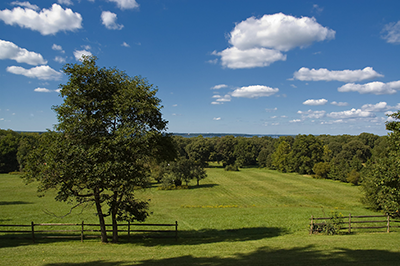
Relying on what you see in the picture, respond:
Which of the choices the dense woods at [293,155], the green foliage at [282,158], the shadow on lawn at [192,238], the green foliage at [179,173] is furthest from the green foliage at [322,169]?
the shadow on lawn at [192,238]

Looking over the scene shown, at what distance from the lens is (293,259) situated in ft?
35.2

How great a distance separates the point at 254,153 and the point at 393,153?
96020 millimetres

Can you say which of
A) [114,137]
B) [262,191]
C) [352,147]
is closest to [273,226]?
[114,137]

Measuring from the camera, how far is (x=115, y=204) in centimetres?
1405

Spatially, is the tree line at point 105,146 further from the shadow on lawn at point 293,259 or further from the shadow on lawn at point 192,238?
the shadow on lawn at point 293,259

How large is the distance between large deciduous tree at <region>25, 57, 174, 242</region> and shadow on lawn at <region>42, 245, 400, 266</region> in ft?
12.9

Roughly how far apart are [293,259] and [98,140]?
38.4 ft

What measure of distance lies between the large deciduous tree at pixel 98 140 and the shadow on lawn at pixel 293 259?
392cm

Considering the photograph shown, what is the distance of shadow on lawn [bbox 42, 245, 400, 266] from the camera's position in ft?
33.4

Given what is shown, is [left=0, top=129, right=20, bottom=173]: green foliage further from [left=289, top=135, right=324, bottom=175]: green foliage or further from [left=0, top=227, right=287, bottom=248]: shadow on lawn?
[left=289, top=135, right=324, bottom=175]: green foliage

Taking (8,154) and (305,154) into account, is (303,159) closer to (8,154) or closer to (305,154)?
(305,154)

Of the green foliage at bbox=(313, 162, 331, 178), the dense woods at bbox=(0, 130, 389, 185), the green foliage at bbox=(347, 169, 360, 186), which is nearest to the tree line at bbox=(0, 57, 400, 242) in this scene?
the dense woods at bbox=(0, 130, 389, 185)

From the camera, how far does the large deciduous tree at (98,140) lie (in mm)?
12148

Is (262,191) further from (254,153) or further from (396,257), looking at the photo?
(254,153)
